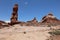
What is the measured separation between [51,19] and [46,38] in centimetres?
4963

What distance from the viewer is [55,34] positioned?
26.5 meters

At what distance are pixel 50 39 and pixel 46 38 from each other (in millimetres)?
881

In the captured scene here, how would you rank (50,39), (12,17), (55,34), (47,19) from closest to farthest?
(50,39) < (55,34) < (47,19) < (12,17)

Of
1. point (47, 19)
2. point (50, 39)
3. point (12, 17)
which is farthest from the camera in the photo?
point (12, 17)

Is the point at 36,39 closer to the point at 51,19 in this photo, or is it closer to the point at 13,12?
the point at 51,19

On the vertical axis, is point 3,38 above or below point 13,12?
below

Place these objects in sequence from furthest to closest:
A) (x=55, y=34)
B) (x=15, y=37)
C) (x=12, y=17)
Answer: (x=12, y=17), (x=55, y=34), (x=15, y=37)

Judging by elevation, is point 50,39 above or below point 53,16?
below

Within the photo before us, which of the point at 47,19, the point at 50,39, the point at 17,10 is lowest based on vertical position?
the point at 50,39

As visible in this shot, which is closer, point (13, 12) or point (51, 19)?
point (51, 19)

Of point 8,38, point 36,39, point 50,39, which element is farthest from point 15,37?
point 50,39

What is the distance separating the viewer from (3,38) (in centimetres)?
2450

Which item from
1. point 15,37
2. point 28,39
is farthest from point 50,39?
point 15,37

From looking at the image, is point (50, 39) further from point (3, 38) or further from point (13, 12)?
point (13, 12)
